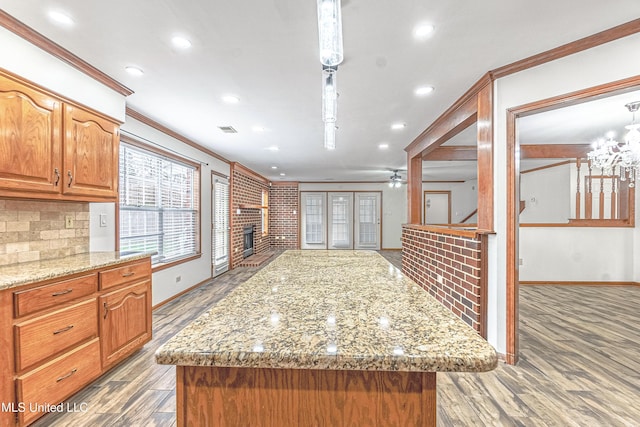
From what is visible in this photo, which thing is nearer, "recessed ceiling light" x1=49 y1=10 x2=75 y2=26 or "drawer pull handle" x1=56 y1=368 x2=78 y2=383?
"recessed ceiling light" x1=49 y1=10 x2=75 y2=26

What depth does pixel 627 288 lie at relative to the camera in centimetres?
446

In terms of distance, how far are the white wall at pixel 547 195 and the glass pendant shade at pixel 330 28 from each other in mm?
5920

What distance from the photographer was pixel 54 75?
188cm

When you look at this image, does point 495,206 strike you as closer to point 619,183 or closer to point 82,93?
point 82,93

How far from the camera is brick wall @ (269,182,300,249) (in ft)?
29.1

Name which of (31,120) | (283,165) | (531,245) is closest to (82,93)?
(31,120)

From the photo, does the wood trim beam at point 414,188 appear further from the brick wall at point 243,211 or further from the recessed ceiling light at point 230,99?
the brick wall at point 243,211

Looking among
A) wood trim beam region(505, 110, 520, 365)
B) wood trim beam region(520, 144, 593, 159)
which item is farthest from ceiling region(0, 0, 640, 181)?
wood trim beam region(520, 144, 593, 159)

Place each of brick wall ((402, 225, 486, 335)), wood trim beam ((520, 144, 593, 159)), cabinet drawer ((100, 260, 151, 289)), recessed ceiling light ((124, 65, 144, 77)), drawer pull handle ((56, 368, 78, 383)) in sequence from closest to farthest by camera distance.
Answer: drawer pull handle ((56, 368, 78, 383)) < cabinet drawer ((100, 260, 151, 289)) < recessed ceiling light ((124, 65, 144, 77)) < brick wall ((402, 225, 486, 335)) < wood trim beam ((520, 144, 593, 159))

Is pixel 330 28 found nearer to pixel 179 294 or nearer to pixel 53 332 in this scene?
pixel 53 332

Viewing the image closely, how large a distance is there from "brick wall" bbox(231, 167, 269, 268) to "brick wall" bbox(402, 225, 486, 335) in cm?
359

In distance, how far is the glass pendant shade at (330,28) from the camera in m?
0.92

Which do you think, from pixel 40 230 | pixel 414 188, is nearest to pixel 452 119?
pixel 414 188

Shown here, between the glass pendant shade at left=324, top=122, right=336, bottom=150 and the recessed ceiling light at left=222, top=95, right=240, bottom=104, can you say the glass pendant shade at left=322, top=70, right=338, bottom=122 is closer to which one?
the glass pendant shade at left=324, top=122, right=336, bottom=150
